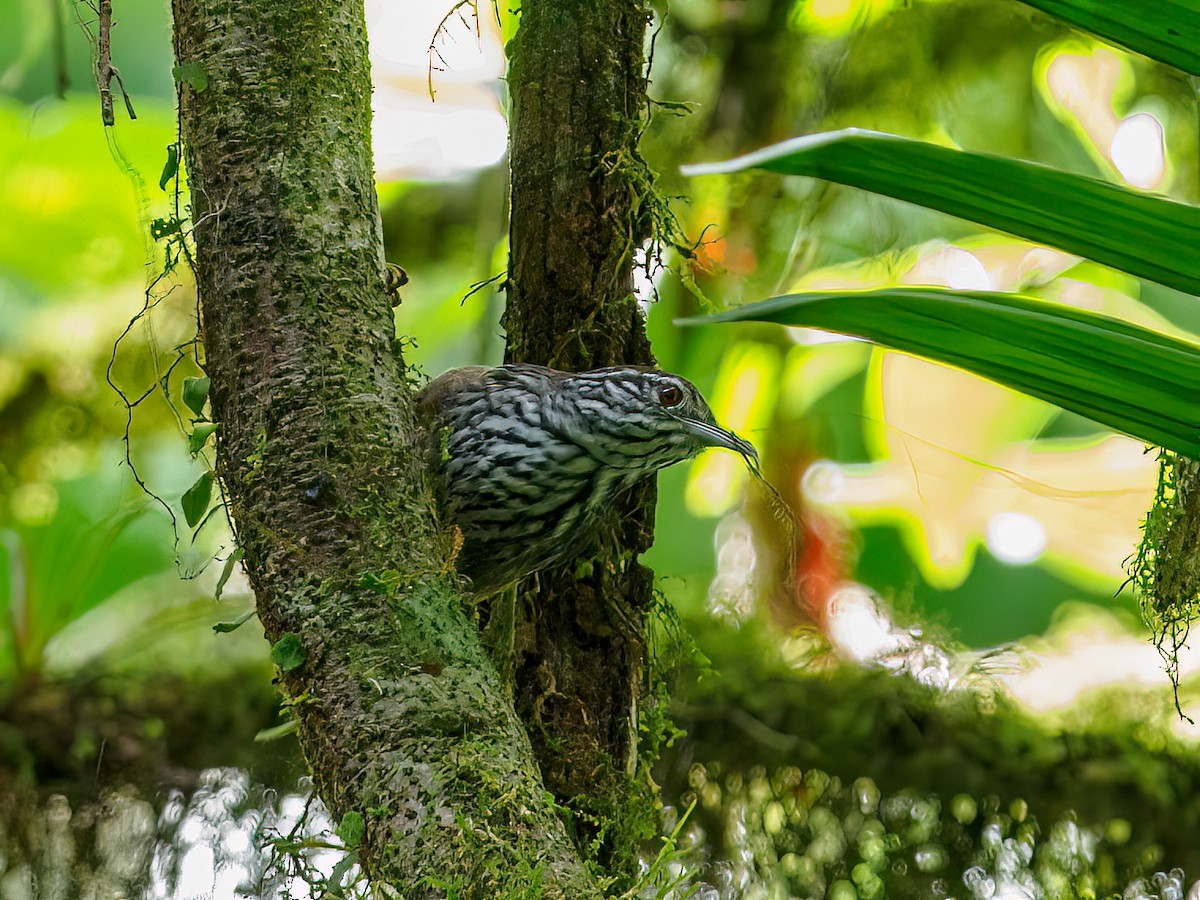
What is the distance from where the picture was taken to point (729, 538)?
115 inches

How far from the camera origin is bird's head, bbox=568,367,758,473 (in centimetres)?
167

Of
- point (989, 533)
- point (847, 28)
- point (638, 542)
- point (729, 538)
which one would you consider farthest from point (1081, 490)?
point (638, 542)

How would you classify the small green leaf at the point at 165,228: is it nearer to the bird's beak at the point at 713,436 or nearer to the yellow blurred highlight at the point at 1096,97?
the bird's beak at the point at 713,436

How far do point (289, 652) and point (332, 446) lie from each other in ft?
0.79

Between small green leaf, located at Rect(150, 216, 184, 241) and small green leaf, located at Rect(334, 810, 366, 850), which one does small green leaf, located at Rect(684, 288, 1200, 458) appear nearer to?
small green leaf, located at Rect(334, 810, 366, 850)

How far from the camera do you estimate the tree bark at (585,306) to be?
1793 millimetres

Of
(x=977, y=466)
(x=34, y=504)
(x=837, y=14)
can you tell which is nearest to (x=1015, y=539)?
(x=977, y=466)

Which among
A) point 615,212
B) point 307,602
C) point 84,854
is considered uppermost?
point 615,212

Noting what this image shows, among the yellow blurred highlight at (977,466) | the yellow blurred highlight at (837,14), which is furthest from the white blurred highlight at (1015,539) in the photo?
the yellow blurred highlight at (837,14)

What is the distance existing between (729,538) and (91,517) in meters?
1.54

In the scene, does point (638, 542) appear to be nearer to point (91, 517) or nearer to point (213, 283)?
point (213, 283)

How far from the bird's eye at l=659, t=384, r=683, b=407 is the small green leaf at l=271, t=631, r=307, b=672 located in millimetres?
672

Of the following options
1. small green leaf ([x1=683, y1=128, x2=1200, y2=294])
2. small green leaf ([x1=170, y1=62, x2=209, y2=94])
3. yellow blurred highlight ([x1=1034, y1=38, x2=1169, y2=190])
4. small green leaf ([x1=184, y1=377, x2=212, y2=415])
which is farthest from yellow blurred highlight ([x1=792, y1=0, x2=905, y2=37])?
small green leaf ([x1=683, y1=128, x2=1200, y2=294])

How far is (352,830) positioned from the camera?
112cm
